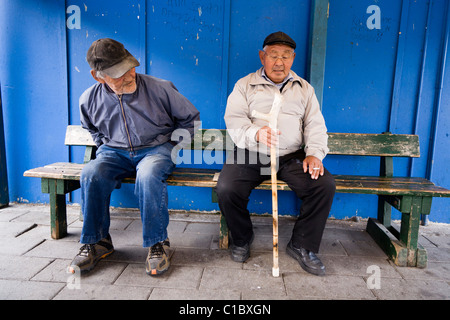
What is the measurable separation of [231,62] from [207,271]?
225 centimetres

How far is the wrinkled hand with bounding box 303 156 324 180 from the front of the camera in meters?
2.38

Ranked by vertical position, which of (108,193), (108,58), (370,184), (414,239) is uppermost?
(108,58)

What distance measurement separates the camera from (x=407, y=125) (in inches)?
130

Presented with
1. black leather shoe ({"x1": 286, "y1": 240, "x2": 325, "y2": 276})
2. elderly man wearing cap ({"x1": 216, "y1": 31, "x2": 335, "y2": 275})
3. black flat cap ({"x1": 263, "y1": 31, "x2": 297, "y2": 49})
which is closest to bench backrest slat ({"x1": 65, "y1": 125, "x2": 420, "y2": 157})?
elderly man wearing cap ({"x1": 216, "y1": 31, "x2": 335, "y2": 275})

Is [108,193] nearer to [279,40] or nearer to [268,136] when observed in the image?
[268,136]

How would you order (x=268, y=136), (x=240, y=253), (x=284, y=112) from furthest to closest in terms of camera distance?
1. (x=284, y=112)
2. (x=240, y=253)
3. (x=268, y=136)

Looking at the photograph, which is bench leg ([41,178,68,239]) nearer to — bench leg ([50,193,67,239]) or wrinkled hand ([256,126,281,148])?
bench leg ([50,193,67,239])

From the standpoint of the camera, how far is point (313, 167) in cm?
240

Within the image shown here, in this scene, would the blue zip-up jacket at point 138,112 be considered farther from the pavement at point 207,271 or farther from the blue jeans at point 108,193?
the pavement at point 207,271

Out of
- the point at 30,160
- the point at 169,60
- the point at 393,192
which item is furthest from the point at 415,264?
the point at 30,160

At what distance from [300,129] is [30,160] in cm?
325

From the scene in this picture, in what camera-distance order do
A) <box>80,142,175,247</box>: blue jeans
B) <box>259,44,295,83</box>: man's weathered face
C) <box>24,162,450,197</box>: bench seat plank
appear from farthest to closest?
<box>259,44,295,83</box>: man's weathered face → <box>24,162,450,197</box>: bench seat plank → <box>80,142,175,247</box>: blue jeans

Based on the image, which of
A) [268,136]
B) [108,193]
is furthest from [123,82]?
[268,136]

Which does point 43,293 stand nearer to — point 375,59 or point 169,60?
point 169,60
